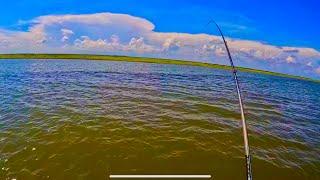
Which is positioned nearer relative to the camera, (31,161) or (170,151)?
(31,161)

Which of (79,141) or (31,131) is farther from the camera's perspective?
(31,131)

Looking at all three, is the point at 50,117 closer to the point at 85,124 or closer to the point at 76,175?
the point at 85,124

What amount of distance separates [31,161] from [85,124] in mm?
4320

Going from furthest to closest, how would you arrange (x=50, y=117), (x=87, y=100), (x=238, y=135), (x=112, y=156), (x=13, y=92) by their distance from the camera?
(x=13, y=92)
(x=87, y=100)
(x=50, y=117)
(x=238, y=135)
(x=112, y=156)

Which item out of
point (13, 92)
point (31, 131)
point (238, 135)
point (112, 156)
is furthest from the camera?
point (13, 92)

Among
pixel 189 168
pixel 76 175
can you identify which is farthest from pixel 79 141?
pixel 189 168

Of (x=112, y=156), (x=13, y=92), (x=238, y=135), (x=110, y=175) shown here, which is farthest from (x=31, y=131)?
(x=13, y=92)

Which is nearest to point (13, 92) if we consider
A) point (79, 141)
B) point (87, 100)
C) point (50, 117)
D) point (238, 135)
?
point (87, 100)

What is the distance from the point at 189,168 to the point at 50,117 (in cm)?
836

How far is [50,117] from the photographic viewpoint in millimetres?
14695

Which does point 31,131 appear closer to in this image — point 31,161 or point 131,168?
point 31,161

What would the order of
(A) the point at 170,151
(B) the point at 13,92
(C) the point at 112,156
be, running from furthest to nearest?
(B) the point at 13,92
(A) the point at 170,151
(C) the point at 112,156

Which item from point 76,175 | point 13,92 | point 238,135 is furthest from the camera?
point 13,92

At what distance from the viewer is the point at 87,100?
19828 millimetres
